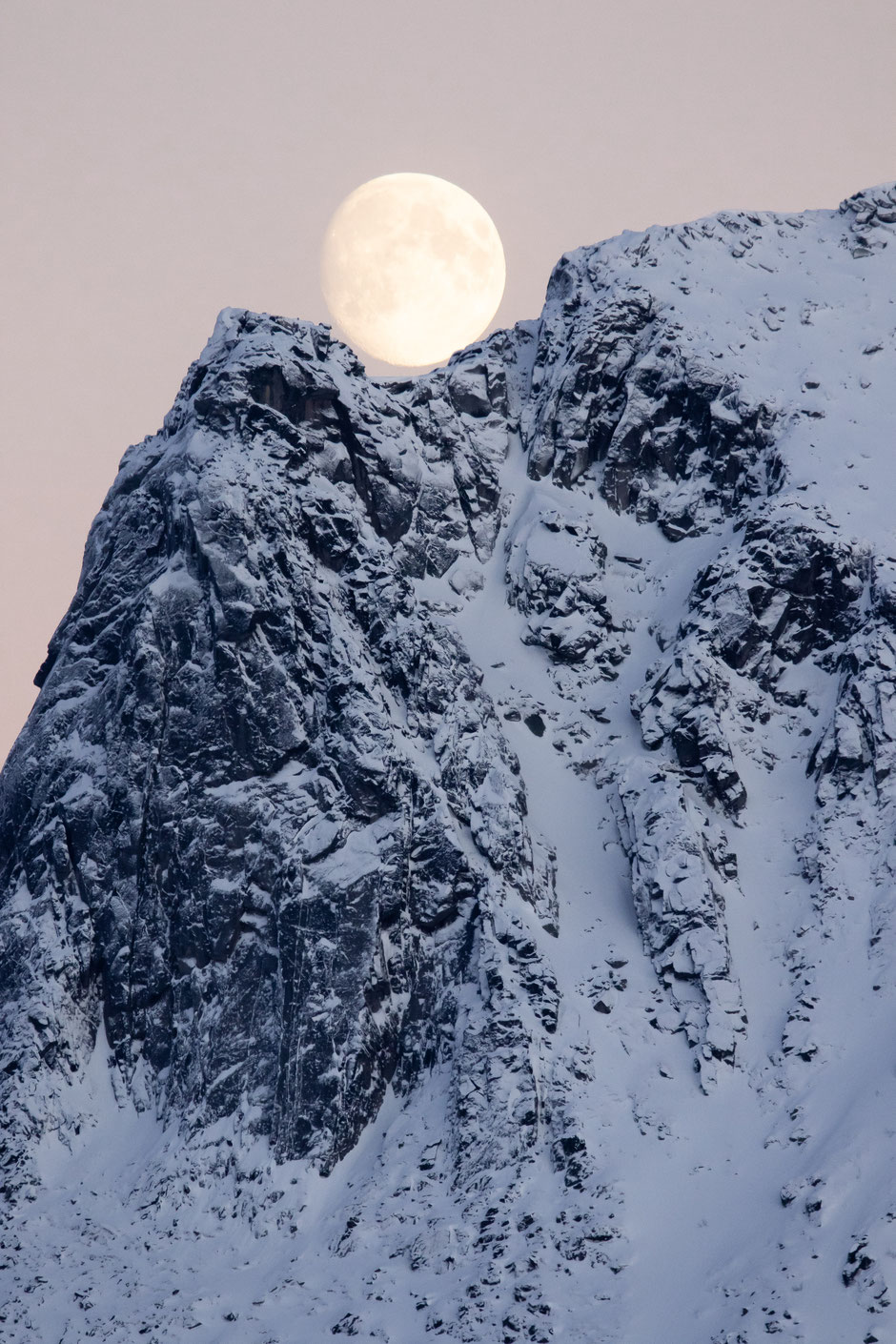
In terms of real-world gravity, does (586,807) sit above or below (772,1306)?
above

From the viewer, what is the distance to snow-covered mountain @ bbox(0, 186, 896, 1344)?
57625mm

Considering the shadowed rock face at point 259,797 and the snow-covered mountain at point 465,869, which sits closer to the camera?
the snow-covered mountain at point 465,869

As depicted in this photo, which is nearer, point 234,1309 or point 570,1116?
point 234,1309

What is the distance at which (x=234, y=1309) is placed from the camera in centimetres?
5688

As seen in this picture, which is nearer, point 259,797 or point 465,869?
point 465,869

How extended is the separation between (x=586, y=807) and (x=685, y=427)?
2699 centimetres

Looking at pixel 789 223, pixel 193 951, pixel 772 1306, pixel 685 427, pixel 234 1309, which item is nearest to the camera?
pixel 772 1306

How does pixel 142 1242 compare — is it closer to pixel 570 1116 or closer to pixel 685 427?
pixel 570 1116

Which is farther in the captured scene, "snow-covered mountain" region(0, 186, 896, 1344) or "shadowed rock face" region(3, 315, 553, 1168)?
"shadowed rock face" region(3, 315, 553, 1168)

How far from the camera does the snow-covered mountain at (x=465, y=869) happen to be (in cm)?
5762

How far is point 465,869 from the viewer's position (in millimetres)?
68750

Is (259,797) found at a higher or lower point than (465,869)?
higher

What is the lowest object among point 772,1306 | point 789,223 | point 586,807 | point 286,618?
point 772,1306

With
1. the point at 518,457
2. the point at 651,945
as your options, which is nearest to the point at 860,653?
the point at 651,945
